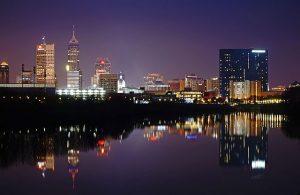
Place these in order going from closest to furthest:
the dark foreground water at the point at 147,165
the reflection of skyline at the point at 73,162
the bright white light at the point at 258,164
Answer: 1. the dark foreground water at the point at 147,165
2. the reflection of skyline at the point at 73,162
3. the bright white light at the point at 258,164

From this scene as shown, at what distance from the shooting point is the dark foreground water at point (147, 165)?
64.7 ft

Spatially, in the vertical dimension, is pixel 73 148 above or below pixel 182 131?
above

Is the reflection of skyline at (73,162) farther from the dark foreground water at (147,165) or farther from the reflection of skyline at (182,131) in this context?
the reflection of skyline at (182,131)

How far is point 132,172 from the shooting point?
23438mm

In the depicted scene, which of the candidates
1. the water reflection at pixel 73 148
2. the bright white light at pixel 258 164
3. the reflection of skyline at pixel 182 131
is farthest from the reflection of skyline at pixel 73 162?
the reflection of skyline at pixel 182 131

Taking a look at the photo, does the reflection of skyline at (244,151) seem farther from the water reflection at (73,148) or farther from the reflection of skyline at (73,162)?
the reflection of skyline at (73,162)

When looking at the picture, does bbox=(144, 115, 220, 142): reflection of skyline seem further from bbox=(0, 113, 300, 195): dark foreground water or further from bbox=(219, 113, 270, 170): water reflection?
bbox=(0, 113, 300, 195): dark foreground water

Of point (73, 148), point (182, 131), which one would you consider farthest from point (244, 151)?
point (182, 131)

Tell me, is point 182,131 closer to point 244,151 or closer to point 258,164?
point 244,151

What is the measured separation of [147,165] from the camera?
2597 centimetres

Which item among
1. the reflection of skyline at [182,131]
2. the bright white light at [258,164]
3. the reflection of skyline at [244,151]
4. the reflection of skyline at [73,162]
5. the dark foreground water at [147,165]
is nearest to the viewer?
the dark foreground water at [147,165]

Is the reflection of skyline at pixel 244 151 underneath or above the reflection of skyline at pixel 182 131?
above

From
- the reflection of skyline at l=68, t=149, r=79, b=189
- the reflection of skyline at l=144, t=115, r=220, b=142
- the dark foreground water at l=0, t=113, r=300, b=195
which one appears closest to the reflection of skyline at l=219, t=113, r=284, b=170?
the dark foreground water at l=0, t=113, r=300, b=195

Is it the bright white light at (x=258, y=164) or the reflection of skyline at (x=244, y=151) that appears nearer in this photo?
the bright white light at (x=258, y=164)
